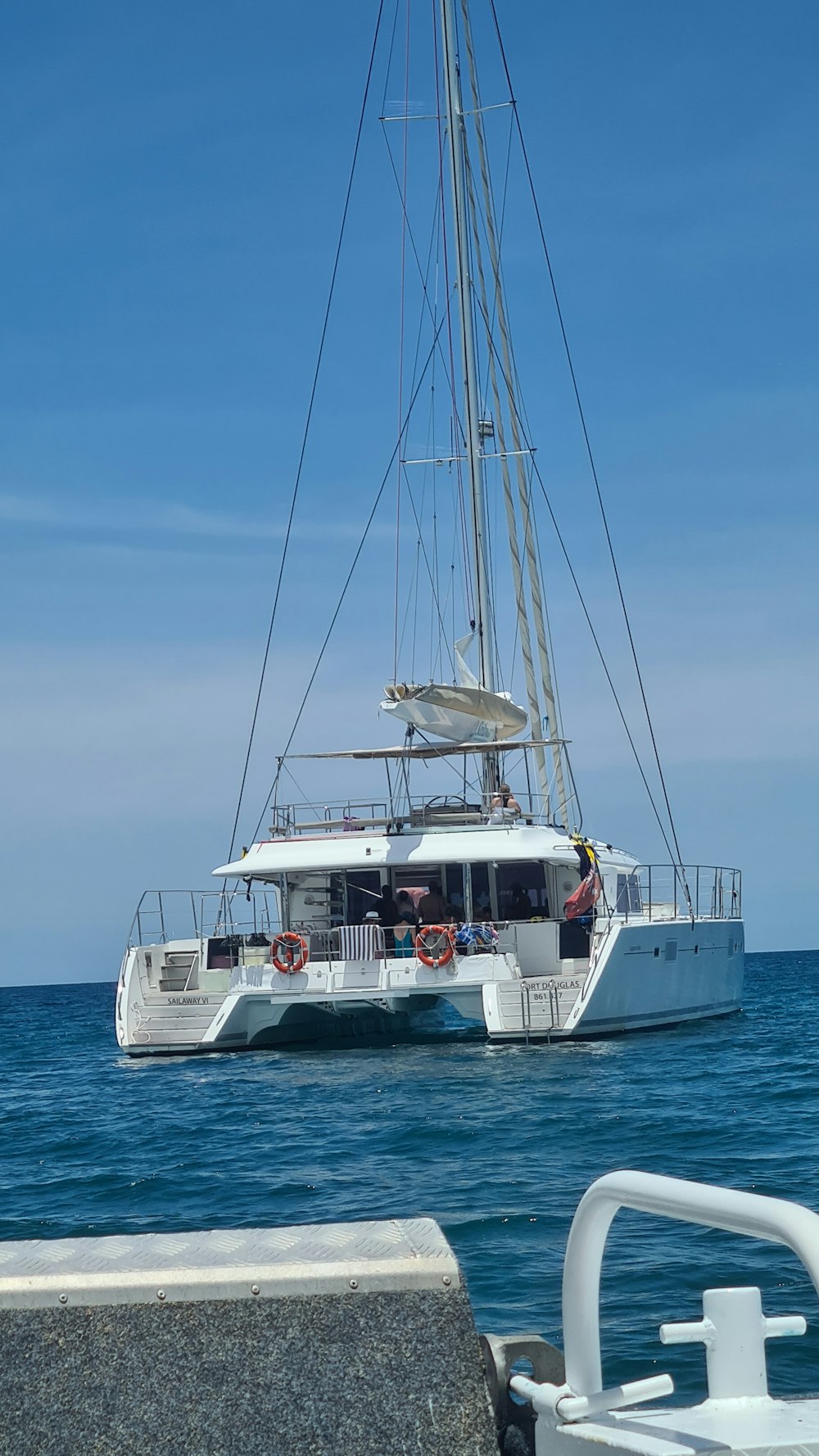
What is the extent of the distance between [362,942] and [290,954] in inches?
47.4

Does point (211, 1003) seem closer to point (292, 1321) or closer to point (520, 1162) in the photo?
point (520, 1162)

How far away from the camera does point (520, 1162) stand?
32.3 feet

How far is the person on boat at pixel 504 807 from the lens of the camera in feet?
69.1

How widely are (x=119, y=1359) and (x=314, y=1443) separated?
1.38 ft

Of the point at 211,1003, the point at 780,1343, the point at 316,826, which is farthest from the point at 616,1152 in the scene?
the point at 316,826

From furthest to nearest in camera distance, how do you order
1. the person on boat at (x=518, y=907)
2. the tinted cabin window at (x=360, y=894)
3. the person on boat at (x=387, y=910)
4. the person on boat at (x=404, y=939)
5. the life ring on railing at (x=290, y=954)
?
1. the tinted cabin window at (x=360, y=894)
2. the person on boat at (x=518, y=907)
3. the person on boat at (x=387, y=910)
4. the person on boat at (x=404, y=939)
5. the life ring on railing at (x=290, y=954)

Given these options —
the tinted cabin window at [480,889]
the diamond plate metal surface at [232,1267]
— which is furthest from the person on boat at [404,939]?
the diamond plate metal surface at [232,1267]

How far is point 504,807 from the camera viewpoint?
22688mm

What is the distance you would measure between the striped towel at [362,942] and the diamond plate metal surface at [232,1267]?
15.4 meters

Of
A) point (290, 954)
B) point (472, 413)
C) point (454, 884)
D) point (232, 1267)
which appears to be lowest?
point (290, 954)

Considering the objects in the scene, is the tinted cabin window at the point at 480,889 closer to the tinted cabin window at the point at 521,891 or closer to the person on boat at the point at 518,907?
the tinted cabin window at the point at 521,891

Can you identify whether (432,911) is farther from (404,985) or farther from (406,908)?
(404,985)

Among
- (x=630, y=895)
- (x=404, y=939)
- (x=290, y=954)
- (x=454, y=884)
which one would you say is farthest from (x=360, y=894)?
(x=630, y=895)

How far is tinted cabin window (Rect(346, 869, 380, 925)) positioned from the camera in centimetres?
2138
